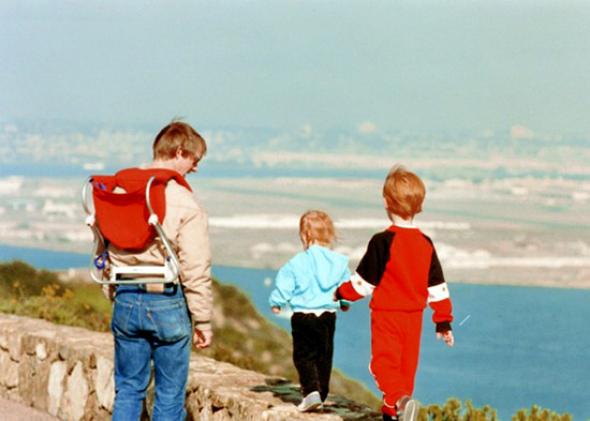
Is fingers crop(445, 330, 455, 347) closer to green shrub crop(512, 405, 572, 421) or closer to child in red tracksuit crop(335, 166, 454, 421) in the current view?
child in red tracksuit crop(335, 166, 454, 421)

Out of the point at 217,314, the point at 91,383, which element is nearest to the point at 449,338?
the point at 91,383

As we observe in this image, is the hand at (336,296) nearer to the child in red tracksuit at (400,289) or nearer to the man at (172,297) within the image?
the child in red tracksuit at (400,289)

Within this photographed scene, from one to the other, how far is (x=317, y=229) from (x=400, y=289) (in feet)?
2.56

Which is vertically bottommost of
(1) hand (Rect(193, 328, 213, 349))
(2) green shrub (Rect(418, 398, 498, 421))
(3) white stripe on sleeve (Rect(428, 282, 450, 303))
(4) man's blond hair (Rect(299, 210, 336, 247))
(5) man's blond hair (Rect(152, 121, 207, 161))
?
(2) green shrub (Rect(418, 398, 498, 421))

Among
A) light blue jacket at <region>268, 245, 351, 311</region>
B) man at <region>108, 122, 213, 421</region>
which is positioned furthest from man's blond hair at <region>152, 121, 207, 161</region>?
light blue jacket at <region>268, 245, 351, 311</region>

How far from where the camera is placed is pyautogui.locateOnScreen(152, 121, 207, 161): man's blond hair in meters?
5.32

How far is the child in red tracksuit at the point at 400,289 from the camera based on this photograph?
5.06m

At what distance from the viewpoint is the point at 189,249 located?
5.21 metres

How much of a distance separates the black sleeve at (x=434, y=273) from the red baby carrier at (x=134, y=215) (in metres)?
1.15

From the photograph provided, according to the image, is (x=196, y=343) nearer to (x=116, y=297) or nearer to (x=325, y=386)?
(x=116, y=297)

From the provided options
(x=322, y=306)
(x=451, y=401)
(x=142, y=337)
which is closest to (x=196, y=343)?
(x=142, y=337)

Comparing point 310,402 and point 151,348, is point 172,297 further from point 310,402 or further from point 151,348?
point 310,402

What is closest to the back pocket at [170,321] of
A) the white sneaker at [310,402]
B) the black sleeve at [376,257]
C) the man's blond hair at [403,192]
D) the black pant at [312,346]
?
the black pant at [312,346]

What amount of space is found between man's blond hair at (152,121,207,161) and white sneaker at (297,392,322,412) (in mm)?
1330
